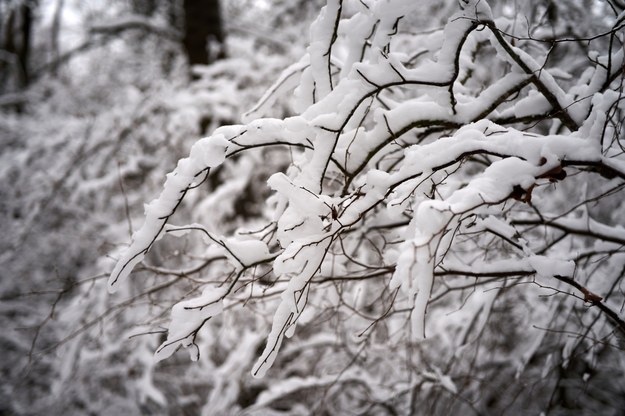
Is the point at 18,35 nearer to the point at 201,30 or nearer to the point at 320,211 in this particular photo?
the point at 201,30

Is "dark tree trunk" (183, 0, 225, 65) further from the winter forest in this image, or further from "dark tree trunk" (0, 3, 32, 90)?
"dark tree trunk" (0, 3, 32, 90)

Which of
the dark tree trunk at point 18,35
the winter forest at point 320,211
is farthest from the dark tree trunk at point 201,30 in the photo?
the dark tree trunk at point 18,35

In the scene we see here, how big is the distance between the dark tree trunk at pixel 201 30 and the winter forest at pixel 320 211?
28mm

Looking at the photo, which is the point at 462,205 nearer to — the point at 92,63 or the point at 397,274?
the point at 397,274

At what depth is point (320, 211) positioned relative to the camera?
39.1 inches

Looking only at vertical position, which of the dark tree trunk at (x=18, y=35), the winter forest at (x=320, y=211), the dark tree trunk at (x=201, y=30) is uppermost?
the dark tree trunk at (x=18, y=35)

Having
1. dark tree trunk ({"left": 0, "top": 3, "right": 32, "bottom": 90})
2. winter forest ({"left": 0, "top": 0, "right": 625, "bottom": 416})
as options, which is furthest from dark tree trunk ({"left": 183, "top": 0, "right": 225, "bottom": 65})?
dark tree trunk ({"left": 0, "top": 3, "right": 32, "bottom": 90})

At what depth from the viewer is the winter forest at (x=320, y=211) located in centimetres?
102

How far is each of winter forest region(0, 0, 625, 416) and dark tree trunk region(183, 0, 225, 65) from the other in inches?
1.1

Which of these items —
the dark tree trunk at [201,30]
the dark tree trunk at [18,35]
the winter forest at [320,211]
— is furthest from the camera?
the dark tree trunk at [18,35]

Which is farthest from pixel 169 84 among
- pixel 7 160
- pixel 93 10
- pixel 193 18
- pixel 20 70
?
pixel 93 10

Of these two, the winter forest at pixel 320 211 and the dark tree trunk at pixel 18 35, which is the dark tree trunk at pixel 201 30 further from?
the dark tree trunk at pixel 18 35

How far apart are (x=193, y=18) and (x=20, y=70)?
3.00 metres

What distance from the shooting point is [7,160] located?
3793 mm
